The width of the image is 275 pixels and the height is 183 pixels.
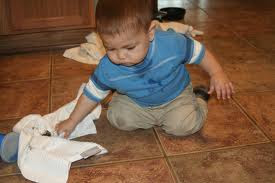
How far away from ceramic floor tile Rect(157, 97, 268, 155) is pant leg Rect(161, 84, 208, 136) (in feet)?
0.08

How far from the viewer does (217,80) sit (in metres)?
1.13

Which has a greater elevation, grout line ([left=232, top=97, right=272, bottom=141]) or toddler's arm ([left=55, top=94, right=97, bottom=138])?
toddler's arm ([left=55, top=94, right=97, bottom=138])

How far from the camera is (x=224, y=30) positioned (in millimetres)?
2223

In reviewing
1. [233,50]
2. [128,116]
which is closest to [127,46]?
[128,116]

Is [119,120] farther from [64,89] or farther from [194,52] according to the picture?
[64,89]

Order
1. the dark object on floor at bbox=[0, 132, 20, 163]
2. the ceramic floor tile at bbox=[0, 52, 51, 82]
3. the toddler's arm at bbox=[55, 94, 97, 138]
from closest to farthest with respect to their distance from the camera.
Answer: the dark object on floor at bbox=[0, 132, 20, 163]
the toddler's arm at bbox=[55, 94, 97, 138]
the ceramic floor tile at bbox=[0, 52, 51, 82]

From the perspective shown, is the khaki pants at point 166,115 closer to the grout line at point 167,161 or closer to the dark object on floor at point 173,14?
the grout line at point 167,161

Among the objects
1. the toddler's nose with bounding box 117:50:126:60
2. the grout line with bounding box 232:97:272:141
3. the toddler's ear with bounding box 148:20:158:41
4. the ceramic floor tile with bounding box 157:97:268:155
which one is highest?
the toddler's ear with bounding box 148:20:158:41

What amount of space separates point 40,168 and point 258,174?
1.81ft

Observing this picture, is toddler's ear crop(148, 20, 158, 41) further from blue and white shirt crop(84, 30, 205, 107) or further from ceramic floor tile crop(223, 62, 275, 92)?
ceramic floor tile crop(223, 62, 275, 92)

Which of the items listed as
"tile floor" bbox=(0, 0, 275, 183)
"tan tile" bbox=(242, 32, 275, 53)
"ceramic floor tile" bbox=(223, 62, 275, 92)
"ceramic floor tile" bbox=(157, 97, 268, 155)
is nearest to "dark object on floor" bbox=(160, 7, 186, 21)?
"tile floor" bbox=(0, 0, 275, 183)

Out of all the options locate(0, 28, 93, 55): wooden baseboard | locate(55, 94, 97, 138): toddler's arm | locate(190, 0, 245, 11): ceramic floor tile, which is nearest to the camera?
locate(55, 94, 97, 138): toddler's arm

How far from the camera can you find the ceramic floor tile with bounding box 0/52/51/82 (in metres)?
1.69

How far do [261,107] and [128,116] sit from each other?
18.3 inches
